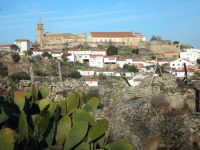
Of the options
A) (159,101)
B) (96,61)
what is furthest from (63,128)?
(96,61)

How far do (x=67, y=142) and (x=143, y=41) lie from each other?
6260 centimetres

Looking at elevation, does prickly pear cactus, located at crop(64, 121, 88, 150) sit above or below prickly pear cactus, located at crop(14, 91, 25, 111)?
below

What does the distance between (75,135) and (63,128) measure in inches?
12.1

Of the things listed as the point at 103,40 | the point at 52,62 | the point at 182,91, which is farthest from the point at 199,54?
the point at 182,91

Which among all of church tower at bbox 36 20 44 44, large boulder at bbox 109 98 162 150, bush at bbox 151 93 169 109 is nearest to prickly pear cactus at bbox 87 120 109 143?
large boulder at bbox 109 98 162 150

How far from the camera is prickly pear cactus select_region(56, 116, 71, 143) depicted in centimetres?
302

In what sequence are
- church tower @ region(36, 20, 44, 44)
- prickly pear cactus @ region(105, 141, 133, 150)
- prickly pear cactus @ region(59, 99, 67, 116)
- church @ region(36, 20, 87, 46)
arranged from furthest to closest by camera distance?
1. church tower @ region(36, 20, 44, 44)
2. church @ region(36, 20, 87, 46)
3. prickly pear cactus @ region(59, 99, 67, 116)
4. prickly pear cactus @ region(105, 141, 133, 150)

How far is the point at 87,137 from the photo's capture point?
3016 millimetres

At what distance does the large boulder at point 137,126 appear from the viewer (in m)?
4.19

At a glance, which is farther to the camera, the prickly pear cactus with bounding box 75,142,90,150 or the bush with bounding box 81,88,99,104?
the bush with bounding box 81,88,99,104

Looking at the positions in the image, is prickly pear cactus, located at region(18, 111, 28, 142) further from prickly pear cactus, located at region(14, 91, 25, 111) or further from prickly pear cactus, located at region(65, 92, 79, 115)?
prickly pear cactus, located at region(65, 92, 79, 115)

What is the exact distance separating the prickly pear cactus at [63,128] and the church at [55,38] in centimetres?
5898

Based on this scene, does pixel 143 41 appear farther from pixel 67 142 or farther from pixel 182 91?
pixel 67 142

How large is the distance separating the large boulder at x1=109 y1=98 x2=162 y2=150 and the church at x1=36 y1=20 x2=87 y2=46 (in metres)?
57.8
